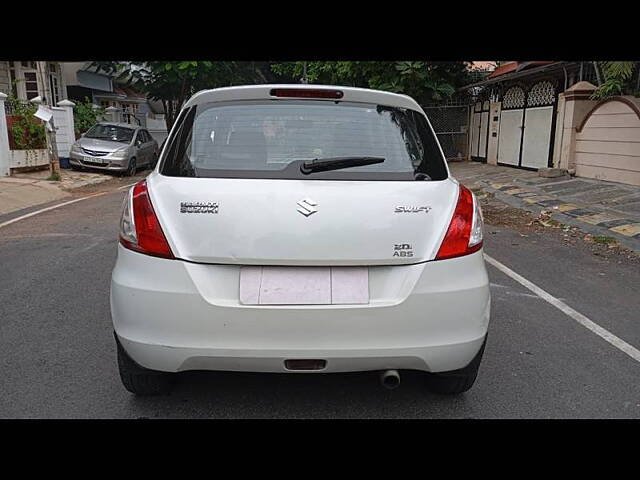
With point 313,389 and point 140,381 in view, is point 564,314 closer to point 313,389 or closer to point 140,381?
point 313,389

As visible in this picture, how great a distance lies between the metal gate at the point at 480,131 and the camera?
20.4 m

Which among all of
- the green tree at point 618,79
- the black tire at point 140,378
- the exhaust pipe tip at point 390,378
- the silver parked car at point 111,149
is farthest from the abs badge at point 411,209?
the silver parked car at point 111,149

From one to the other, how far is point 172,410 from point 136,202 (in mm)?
1113

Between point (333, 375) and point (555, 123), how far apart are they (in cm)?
1380

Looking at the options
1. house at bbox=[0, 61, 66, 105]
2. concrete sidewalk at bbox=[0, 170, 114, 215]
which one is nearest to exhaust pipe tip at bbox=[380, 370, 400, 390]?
concrete sidewalk at bbox=[0, 170, 114, 215]

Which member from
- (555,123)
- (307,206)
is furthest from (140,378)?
(555,123)

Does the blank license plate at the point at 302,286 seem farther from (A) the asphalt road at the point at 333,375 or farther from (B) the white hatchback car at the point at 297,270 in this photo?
(A) the asphalt road at the point at 333,375

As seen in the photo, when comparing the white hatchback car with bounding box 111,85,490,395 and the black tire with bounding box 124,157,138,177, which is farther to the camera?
the black tire with bounding box 124,157,138,177

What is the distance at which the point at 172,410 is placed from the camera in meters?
3.14

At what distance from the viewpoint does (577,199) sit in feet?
36.2

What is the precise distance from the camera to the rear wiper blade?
2887 mm

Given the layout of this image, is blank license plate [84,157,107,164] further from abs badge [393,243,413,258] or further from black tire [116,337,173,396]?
abs badge [393,243,413,258]

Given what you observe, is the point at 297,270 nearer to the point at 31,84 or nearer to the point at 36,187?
the point at 36,187
